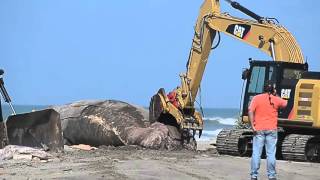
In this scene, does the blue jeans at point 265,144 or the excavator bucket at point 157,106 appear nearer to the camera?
the blue jeans at point 265,144

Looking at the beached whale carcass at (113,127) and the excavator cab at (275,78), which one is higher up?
the excavator cab at (275,78)

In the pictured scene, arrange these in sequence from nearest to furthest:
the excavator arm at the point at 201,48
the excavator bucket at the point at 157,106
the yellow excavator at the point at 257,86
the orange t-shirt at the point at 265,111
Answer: the orange t-shirt at the point at 265,111, the yellow excavator at the point at 257,86, the excavator arm at the point at 201,48, the excavator bucket at the point at 157,106

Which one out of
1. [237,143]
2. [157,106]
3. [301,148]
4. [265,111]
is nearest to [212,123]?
[157,106]

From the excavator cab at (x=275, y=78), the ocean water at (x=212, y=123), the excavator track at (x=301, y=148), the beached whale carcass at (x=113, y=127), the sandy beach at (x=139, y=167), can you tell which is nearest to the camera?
the sandy beach at (x=139, y=167)

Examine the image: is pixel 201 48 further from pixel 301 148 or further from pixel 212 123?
pixel 212 123

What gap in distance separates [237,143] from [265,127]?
7.10 m

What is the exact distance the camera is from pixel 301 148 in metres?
17.5

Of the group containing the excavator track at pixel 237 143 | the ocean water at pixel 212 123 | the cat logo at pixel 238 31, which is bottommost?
the ocean water at pixel 212 123

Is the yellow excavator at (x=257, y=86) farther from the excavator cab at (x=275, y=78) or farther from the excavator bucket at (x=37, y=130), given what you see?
the excavator bucket at (x=37, y=130)

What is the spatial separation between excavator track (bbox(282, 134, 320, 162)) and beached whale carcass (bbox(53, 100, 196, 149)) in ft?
12.0

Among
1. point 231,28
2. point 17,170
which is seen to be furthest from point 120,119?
point 17,170

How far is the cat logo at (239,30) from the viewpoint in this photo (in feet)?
65.7

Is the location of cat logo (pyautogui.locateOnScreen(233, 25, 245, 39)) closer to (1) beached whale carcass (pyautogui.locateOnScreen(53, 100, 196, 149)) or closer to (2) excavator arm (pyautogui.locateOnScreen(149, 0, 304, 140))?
(2) excavator arm (pyautogui.locateOnScreen(149, 0, 304, 140))

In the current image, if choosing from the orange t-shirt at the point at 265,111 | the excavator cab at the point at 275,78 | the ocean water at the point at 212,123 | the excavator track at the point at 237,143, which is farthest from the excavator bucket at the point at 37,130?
the orange t-shirt at the point at 265,111
